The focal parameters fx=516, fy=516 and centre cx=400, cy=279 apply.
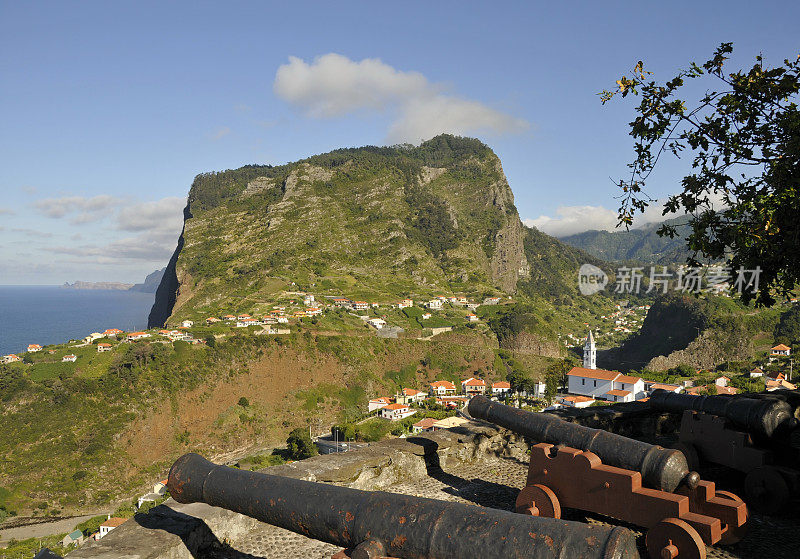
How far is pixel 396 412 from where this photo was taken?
60.3 meters

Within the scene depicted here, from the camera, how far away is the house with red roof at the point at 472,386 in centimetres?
7275

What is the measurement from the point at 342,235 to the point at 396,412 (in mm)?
76061

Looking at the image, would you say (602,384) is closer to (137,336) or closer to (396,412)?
(396,412)

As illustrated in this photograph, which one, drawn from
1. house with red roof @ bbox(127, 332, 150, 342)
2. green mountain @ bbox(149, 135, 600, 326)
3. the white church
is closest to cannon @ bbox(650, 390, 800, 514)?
the white church

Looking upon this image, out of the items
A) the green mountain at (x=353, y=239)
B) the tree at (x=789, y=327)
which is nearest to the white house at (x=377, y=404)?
the green mountain at (x=353, y=239)

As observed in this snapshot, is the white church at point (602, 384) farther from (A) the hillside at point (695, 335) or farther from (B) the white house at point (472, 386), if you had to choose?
(A) the hillside at point (695, 335)

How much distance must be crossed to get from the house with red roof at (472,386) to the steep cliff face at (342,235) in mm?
32761

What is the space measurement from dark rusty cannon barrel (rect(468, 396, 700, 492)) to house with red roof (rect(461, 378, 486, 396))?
225ft

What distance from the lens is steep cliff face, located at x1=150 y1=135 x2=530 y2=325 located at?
4431 inches

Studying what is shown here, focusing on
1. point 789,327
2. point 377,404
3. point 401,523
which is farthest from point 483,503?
point 789,327

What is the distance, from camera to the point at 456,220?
15912cm

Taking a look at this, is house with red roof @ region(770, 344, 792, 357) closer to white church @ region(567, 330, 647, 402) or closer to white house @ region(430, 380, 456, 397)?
white church @ region(567, 330, 647, 402)

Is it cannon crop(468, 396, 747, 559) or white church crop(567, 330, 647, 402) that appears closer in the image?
cannon crop(468, 396, 747, 559)

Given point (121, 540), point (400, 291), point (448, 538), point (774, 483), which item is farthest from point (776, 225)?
point (400, 291)
